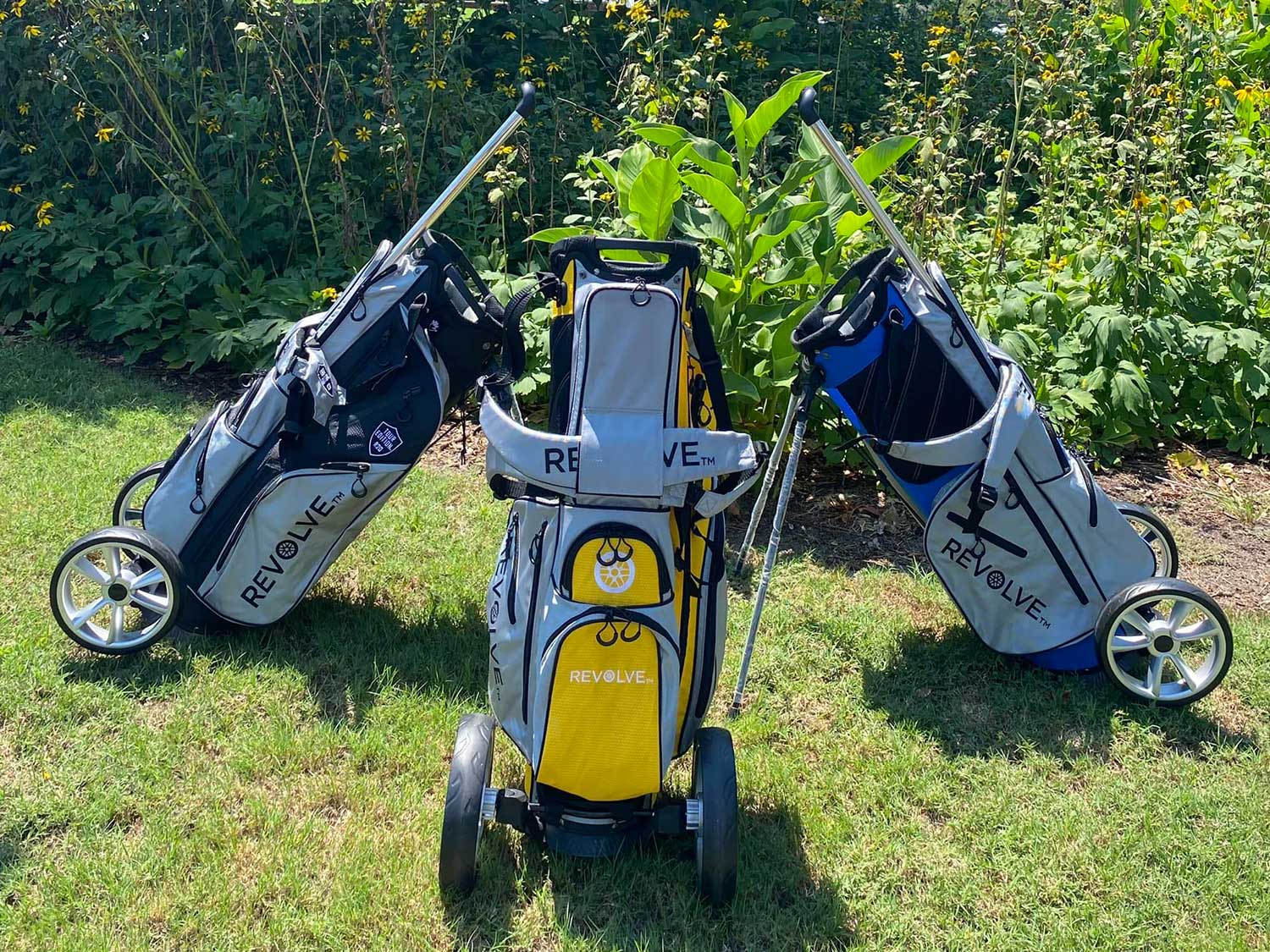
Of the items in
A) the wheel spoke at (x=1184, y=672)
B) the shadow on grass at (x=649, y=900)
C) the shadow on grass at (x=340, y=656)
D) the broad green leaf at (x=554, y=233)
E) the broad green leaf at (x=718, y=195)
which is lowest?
the shadow on grass at (x=340, y=656)

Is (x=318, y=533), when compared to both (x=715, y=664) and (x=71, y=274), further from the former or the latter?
(x=71, y=274)

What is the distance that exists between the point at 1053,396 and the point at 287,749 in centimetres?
336

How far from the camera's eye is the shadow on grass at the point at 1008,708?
11.4 feet

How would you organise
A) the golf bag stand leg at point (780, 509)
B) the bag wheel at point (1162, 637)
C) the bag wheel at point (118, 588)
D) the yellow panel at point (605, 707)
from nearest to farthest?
the yellow panel at point (605, 707), the golf bag stand leg at point (780, 509), the bag wheel at point (1162, 637), the bag wheel at point (118, 588)

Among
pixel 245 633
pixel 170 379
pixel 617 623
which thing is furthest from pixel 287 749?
pixel 170 379

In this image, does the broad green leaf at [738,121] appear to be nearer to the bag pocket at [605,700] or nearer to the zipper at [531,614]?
the zipper at [531,614]

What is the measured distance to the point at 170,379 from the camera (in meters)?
6.07

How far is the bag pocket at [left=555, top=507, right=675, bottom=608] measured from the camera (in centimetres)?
271

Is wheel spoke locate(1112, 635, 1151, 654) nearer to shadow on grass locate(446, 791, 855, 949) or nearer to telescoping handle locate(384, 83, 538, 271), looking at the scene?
shadow on grass locate(446, 791, 855, 949)

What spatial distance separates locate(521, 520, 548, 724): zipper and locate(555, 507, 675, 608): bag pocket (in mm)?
112

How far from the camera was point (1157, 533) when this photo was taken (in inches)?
158

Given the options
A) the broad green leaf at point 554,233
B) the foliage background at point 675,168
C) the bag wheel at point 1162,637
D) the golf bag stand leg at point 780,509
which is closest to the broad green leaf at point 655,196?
the foliage background at point 675,168

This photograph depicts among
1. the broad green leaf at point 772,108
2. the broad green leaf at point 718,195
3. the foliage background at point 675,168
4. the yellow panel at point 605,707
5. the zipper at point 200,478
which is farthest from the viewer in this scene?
the foliage background at point 675,168

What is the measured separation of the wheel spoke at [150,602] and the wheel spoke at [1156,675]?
3063mm
